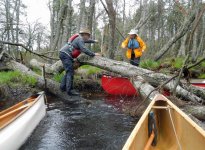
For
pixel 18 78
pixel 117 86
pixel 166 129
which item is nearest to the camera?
pixel 166 129

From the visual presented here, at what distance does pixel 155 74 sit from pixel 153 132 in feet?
10.7

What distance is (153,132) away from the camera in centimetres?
454

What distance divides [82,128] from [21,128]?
5.97 feet

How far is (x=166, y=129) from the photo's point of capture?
485 centimetres

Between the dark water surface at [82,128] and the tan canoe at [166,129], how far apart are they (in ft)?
2.65

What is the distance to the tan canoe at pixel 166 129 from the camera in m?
3.71

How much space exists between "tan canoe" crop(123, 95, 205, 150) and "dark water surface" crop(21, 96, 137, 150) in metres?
0.81

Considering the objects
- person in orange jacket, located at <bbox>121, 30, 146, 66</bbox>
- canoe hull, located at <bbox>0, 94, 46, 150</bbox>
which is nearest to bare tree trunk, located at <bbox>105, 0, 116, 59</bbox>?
person in orange jacket, located at <bbox>121, 30, 146, 66</bbox>

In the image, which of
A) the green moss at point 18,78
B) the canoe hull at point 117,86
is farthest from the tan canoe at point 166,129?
the green moss at point 18,78

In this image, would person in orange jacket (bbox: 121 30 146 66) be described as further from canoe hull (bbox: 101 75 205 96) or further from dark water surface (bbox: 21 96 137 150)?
dark water surface (bbox: 21 96 137 150)

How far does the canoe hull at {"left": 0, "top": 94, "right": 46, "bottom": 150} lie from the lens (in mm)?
3906

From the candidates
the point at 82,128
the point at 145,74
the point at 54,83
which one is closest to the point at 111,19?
the point at 54,83

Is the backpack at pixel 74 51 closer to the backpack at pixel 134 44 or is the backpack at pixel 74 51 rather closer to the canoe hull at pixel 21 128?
the backpack at pixel 134 44

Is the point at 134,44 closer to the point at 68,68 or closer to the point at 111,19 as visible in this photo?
the point at 111,19
